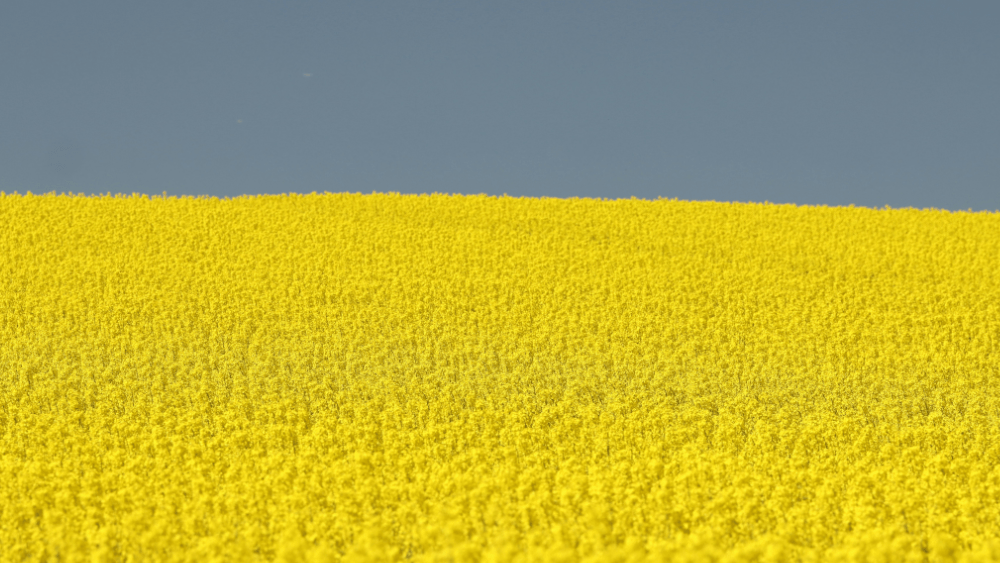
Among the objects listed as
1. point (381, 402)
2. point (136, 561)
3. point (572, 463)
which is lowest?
point (136, 561)

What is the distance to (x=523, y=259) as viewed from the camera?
2405 centimetres

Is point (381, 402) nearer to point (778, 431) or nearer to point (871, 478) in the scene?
point (778, 431)

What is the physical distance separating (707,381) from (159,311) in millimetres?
12646

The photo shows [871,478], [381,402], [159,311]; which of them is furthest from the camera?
[159,311]

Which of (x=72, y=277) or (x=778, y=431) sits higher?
(x=72, y=277)

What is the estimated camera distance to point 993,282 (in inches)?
946

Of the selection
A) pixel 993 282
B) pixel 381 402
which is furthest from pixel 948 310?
pixel 381 402

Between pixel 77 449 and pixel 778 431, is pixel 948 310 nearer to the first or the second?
pixel 778 431

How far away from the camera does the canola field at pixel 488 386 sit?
7.96 m

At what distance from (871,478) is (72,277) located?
67.3 ft

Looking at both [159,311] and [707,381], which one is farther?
[159,311]

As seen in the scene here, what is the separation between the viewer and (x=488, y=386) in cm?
1457

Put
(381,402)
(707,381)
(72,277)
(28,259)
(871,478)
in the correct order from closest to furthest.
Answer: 1. (871,478)
2. (381,402)
3. (707,381)
4. (72,277)
5. (28,259)

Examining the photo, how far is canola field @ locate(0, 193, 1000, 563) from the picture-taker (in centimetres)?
796
